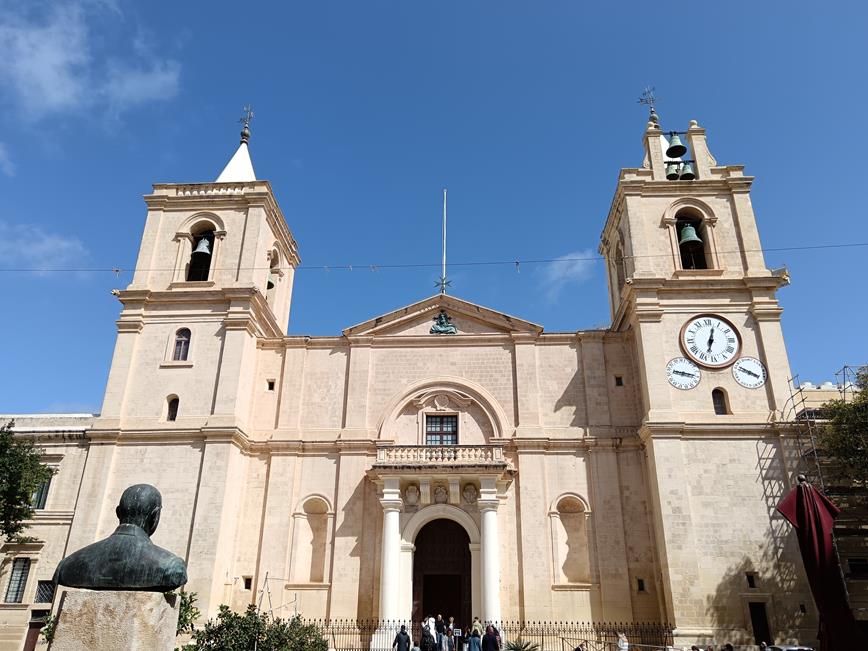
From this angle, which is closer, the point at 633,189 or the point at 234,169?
the point at 633,189

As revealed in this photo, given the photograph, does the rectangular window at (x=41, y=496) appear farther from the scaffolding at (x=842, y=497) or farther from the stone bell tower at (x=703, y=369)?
the scaffolding at (x=842, y=497)

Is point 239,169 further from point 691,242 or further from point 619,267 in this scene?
point 691,242

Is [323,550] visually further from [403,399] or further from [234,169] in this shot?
[234,169]

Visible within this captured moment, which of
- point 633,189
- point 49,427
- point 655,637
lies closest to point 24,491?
point 49,427

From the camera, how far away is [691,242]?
2400 cm

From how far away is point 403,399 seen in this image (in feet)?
77.0

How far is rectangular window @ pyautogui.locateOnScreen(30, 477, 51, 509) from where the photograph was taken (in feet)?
70.8

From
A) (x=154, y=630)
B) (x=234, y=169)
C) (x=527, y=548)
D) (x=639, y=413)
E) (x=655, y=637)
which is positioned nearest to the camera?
(x=154, y=630)

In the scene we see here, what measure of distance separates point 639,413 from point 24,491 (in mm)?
19530

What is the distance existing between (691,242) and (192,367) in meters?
18.3

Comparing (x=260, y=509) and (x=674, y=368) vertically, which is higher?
(x=674, y=368)

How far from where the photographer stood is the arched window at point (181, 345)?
2323cm

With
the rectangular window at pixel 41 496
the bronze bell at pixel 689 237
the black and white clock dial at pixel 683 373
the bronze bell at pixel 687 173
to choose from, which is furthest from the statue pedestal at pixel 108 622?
the bronze bell at pixel 687 173

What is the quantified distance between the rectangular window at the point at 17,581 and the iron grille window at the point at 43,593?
20.3 inches
